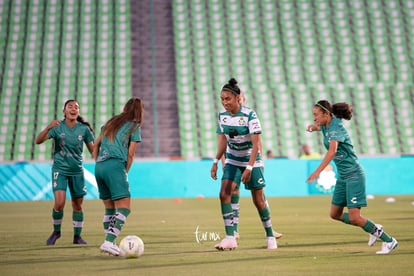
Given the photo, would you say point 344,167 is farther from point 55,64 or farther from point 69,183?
point 55,64

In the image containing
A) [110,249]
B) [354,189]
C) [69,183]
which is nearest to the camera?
[110,249]

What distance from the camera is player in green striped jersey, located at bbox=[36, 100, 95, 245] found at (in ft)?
38.2

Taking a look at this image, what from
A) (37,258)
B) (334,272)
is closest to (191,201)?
(37,258)

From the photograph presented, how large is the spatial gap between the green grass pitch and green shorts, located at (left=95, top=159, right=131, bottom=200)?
0.75 m

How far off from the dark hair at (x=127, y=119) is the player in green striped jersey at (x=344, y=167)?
214 centimetres

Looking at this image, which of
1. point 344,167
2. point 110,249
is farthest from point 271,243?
point 110,249

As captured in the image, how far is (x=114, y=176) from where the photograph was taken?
9.68 meters

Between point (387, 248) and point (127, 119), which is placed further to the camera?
point (127, 119)

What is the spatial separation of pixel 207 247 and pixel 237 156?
1237 millimetres

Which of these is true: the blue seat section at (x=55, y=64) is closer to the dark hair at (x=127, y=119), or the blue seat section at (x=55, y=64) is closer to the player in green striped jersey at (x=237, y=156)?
the player in green striped jersey at (x=237, y=156)

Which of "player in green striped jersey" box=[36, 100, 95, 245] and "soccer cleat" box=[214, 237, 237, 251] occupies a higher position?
"player in green striped jersey" box=[36, 100, 95, 245]

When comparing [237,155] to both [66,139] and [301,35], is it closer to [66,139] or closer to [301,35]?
[66,139]

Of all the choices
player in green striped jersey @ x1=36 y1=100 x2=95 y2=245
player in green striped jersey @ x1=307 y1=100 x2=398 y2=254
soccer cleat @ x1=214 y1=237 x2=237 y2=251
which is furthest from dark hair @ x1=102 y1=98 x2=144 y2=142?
player in green striped jersey @ x1=307 y1=100 x2=398 y2=254

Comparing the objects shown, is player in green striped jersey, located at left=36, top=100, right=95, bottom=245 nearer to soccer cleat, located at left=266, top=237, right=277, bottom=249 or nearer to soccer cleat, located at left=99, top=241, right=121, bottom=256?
soccer cleat, located at left=99, top=241, right=121, bottom=256
